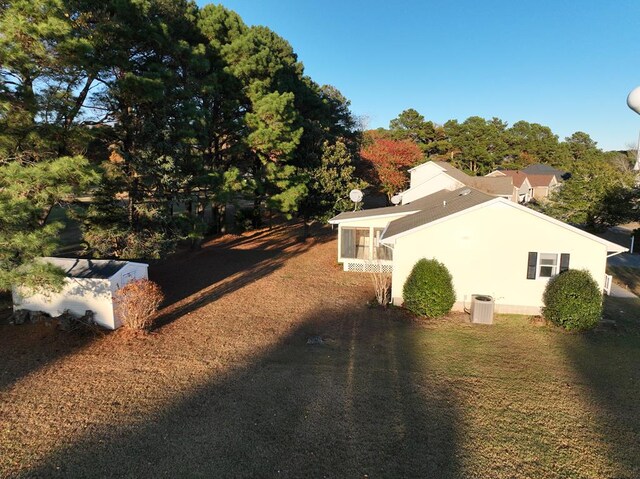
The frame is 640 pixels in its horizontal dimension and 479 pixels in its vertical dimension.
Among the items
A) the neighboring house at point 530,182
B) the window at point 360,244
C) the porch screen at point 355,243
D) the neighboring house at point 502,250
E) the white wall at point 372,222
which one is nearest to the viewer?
the neighboring house at point 502,250

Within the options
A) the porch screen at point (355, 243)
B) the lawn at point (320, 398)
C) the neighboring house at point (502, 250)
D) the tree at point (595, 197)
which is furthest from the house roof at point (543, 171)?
the neighboring house at point (502, 250)

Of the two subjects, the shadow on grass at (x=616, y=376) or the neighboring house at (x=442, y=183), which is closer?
the shadow on grass at (x=616, y=376)

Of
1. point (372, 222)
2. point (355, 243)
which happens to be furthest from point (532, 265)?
point (355, 243)

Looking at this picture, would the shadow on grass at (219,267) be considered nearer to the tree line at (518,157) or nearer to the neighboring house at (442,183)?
the neighboring house at (442,183)

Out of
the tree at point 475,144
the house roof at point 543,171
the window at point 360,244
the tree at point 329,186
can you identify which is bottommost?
the window at point 360,244

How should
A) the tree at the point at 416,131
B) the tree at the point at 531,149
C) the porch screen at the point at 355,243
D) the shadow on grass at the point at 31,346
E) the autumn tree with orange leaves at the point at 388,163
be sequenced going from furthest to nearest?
the tree at the point at 531,149 < the tree at the point at 416,131 < the autumn tree with orange leaves at the point at 388,163 < the porch screen at the point at 355,243 < the shadow on grass at the point at 31,346

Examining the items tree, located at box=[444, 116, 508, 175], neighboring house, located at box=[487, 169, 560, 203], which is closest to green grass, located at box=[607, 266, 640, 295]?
neighboring house, located at box=[487, 169, 560, 203]

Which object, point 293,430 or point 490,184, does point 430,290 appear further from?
point 490,184
